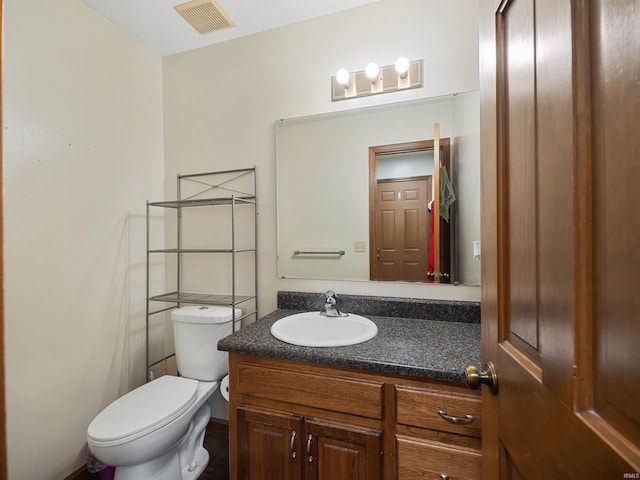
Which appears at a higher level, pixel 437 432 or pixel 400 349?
pixel 400 349

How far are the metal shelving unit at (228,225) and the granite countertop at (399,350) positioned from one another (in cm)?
48

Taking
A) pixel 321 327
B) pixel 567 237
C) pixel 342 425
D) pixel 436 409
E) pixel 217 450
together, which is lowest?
pixel 217 450

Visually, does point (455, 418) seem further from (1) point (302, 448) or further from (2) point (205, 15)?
(2) point (205, 15)

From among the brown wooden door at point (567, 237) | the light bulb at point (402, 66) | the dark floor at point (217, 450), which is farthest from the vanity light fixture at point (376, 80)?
the dark floor at point (217, 450)

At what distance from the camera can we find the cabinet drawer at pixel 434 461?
914 millimetres

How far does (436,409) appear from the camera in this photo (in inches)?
37.5

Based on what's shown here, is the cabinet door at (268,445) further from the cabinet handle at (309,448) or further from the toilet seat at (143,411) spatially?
the toilet seat at (143,411)

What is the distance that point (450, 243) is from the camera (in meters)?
1.45

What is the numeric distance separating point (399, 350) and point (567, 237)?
2.62ft

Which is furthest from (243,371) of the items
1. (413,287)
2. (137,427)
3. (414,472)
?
(413,287)

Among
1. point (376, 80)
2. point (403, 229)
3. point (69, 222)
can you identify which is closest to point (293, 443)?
point (403, 229)

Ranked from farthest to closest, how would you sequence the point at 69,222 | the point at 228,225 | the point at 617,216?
the point at 228,225, the point at 69,222, the point at 617,216

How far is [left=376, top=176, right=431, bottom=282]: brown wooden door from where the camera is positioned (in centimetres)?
148

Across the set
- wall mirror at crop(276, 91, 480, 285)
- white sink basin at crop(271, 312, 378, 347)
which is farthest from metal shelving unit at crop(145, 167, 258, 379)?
white sink basin at crop(271, 312, 378, 347)
